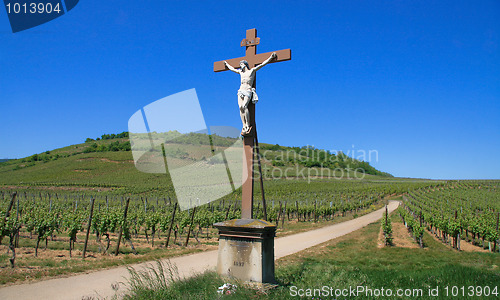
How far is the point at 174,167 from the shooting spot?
4506 centimetres

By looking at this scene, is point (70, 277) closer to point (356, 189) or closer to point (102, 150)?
point (356, 189)

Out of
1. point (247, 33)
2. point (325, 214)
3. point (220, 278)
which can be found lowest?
point (325, 214)

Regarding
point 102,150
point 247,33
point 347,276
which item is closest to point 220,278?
point 347,276

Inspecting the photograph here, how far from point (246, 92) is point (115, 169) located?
68427mm

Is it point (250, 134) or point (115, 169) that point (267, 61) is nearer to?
point (250, 134)

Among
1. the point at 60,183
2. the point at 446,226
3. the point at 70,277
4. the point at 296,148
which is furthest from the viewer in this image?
the point at 296,148

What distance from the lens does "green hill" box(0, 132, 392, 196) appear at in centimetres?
5138

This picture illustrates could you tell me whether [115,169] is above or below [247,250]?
above

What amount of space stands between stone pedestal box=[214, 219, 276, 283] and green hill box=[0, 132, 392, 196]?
123 ft

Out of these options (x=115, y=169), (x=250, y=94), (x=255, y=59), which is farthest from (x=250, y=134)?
(x=115, y=169)

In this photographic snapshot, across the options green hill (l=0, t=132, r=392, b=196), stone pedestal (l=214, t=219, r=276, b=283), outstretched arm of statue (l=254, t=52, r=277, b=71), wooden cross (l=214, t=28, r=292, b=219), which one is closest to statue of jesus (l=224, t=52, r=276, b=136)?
outstretched arm of statue (l=254, t=52, r=277, b=71)

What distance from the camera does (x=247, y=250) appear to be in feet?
17.3

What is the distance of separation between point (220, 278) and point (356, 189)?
150ft

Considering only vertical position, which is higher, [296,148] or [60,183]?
[296,148]
